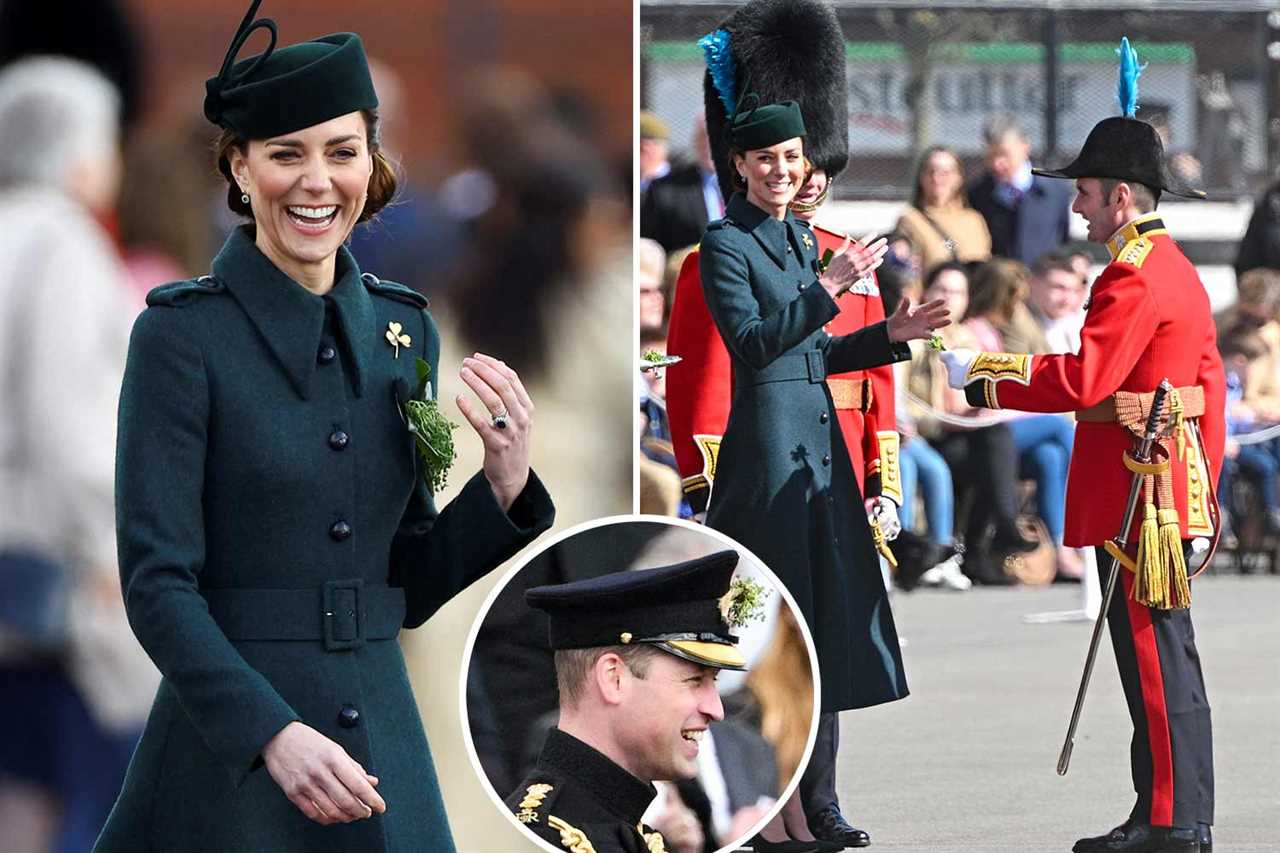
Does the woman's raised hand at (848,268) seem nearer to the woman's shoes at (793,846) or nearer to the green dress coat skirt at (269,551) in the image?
the woman's shoes at (793,846)

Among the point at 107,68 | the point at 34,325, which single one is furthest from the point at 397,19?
the point at 34,325

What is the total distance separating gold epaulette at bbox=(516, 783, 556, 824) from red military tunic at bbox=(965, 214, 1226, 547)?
1869mm

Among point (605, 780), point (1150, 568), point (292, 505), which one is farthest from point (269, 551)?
point (1150, 568)

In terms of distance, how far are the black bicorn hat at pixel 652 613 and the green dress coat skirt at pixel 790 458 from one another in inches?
65.1

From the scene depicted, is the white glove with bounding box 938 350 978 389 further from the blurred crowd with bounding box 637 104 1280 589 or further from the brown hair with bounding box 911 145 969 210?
the brown hair with bounding box 911 145 969 210

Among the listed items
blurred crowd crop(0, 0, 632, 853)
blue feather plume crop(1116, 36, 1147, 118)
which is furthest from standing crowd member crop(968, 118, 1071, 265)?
blurred crowd crop(0, 0, 632, 853)

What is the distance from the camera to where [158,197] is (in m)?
4.76

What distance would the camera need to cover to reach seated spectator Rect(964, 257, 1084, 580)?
10.5m

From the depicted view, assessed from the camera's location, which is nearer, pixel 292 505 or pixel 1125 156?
pixel 292 505

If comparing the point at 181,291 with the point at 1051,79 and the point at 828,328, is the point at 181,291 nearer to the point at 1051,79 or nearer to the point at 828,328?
the point at 828,328

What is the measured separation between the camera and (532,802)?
396 centimetres

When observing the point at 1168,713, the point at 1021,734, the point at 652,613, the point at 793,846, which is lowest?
the point at 1021,734

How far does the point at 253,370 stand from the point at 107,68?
6.70 feet

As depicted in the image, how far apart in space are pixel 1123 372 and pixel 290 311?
9.67ft
